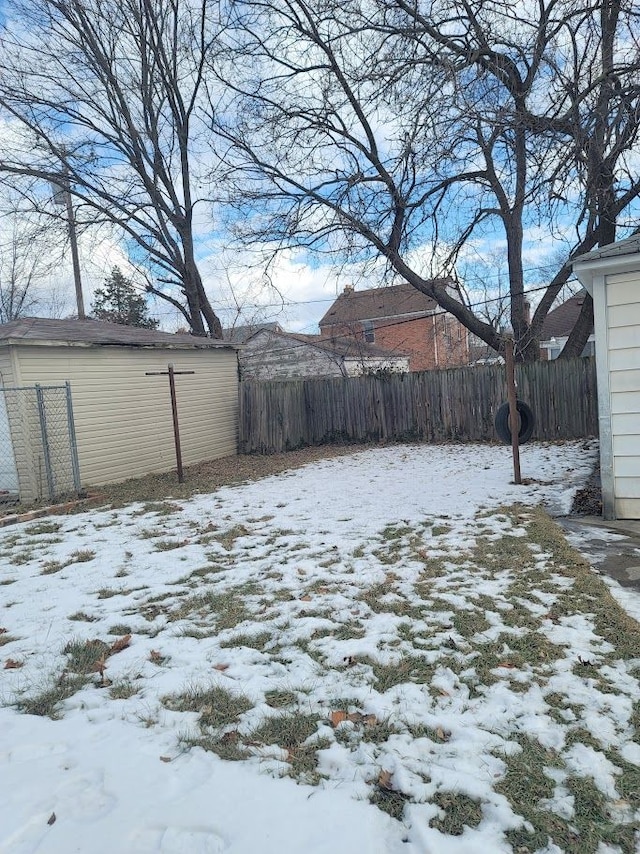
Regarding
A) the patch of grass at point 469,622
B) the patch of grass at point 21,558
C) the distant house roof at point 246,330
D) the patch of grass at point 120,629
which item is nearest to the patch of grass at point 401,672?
the patch of grass at point 469,622

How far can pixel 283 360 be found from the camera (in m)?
25.1

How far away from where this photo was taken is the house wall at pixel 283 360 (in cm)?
2417

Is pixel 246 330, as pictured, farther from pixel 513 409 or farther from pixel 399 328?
pixel 513 409

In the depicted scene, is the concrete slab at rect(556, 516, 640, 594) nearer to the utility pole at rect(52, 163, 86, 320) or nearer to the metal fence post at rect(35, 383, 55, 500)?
the metal fence post at rect(35, 383, 55, 500)

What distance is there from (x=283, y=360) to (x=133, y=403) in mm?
14967

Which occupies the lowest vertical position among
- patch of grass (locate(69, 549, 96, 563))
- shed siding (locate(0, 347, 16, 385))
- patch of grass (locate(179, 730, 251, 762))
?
patch of grass (locate(69, 549, 96, 563))

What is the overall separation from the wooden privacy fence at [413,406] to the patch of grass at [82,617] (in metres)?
9.75

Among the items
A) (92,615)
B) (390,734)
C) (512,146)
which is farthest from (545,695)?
(512,146)

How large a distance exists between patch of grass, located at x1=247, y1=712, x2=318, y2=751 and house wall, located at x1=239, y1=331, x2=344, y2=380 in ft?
69.4

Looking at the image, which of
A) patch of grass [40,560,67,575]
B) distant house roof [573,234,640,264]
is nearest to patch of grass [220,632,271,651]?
patch of grass [40,560,67,575]

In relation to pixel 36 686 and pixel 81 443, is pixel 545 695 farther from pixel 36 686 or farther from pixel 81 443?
pixel 81 443

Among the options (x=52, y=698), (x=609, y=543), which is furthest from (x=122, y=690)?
(x=609, y=543)

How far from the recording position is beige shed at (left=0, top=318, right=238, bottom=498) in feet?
28.6

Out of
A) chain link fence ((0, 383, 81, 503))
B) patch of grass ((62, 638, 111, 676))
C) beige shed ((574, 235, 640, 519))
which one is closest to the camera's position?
patch of grass ((62, 638, 111, 676))
